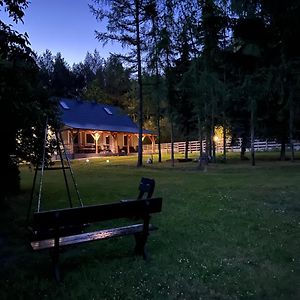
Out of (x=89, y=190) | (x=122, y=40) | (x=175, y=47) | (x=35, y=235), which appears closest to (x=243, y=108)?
(x=175, y=47)

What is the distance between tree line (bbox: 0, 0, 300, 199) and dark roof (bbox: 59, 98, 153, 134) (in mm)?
6681

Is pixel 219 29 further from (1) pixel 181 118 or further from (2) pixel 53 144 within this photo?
(1) pixel 181 118

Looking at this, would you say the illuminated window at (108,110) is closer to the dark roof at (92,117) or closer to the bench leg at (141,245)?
the dark roof at (92,117)

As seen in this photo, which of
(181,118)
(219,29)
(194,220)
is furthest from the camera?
(181,118)

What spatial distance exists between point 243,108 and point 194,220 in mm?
22234

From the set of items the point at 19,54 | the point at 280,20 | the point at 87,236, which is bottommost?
the point at 87,236

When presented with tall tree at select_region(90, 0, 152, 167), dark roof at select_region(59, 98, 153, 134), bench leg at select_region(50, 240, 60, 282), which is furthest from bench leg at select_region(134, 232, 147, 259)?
dark roof at select_region(59, 98, 153, 134)

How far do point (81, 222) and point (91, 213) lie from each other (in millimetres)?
159

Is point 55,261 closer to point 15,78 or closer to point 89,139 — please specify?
point 15,78

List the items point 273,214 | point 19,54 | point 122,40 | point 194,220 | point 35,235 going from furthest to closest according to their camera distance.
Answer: point 122,40 → point 273,214 → point 194,220 → point 19,54 → point 35,235

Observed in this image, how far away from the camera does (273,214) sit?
8.05m

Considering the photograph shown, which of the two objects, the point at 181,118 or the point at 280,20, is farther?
the point at 181,118

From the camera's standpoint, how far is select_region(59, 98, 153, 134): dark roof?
4188 centimetres

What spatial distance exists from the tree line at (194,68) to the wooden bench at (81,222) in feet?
8.09
